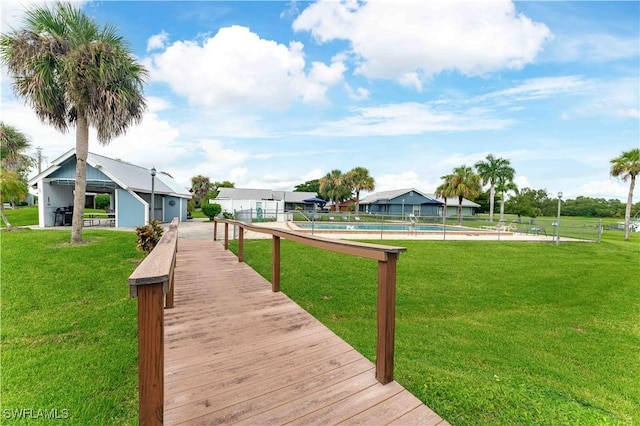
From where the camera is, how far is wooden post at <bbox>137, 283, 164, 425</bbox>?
56.0 inches

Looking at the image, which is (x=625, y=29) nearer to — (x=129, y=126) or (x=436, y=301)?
(x=436, y=301)

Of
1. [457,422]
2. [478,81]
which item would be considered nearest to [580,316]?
[457,422]

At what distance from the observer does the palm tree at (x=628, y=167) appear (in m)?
17.8

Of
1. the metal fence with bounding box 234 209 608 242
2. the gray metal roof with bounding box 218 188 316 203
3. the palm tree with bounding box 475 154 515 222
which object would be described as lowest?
the metal fence with bounding box 234 209 608 242

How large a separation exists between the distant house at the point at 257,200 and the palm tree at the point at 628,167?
24081mm

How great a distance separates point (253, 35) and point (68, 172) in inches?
444

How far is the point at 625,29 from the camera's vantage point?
705cm

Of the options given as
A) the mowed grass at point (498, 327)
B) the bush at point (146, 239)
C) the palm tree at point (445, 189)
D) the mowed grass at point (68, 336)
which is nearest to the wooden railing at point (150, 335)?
the mowed grass at point (68, 336)

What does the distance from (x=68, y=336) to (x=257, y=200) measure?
3088cm

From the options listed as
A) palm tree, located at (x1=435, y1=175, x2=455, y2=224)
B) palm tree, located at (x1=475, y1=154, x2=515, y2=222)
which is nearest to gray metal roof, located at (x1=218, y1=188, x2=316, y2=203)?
palm tree, located at (x1=435, y1=175, x2=455, y2=224)

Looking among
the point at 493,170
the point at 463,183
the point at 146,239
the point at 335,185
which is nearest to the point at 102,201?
the point at 335,185

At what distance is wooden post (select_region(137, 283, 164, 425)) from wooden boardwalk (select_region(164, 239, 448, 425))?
0.30 metres

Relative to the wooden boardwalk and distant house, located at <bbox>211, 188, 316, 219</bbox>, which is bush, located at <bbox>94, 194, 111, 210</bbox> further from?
the wooden boardwalk

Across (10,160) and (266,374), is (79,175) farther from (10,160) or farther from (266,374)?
(266,374)
